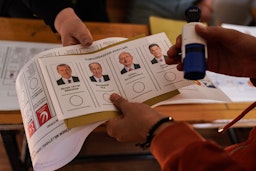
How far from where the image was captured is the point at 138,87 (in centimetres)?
67

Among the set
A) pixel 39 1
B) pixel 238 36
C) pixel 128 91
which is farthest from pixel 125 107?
pixel 39 1

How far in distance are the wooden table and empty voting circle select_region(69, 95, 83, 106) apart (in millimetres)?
203

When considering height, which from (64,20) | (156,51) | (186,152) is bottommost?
(186,152)

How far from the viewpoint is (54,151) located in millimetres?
598

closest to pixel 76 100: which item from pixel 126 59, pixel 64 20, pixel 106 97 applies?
pixel 106 97

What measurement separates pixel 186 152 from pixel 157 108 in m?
0.38

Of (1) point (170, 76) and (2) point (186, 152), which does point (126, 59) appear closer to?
(1) point (170, 76)

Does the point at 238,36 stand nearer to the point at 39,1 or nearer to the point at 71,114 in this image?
the point at 71,114

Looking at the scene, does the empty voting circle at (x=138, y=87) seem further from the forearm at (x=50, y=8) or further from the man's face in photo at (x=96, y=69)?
the forearm at (x=50, y=8)

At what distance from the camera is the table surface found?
80 cm

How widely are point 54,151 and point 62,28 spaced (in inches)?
14.4

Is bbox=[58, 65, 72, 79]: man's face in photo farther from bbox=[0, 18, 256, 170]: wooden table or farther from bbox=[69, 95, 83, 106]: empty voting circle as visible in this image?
bbox=[0, 18, 256, 170]: wooden table

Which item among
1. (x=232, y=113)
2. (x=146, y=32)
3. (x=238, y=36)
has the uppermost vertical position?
(x=146, y=32)

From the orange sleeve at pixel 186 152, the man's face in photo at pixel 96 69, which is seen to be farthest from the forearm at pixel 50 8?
the orange sleeve at pixel 186 152
